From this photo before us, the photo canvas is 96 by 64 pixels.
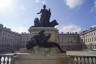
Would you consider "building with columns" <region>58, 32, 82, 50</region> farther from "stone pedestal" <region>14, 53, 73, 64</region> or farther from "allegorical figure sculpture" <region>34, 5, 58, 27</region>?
"stone pedestal" <region>14, 53, 73, 64</region>

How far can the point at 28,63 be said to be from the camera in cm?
948

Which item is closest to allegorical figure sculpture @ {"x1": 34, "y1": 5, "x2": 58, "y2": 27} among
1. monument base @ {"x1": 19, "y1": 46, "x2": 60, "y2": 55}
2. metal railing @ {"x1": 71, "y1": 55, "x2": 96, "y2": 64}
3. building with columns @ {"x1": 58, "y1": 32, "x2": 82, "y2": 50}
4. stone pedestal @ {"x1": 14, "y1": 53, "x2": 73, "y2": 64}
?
monument base @ {"x1": 19, "y1": 46, "x2": 60, "y2": 55}

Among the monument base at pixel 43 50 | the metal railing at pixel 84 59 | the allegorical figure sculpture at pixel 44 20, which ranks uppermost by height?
the allegorical figure sculpture at pixel 44 20

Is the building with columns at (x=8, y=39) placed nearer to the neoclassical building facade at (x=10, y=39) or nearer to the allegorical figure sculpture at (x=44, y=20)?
the neoclassical building facade at (x=10, y=39)

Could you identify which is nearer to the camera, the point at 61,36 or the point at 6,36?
the point at 6,36

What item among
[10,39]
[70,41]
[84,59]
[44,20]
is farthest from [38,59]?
[70,41]

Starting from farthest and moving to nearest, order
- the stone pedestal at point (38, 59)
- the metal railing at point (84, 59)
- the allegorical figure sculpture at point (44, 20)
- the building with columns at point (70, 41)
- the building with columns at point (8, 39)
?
the building with columns at point (70, 41)
the building with columns at point (8, 39)
the allegorical figure sculpture at point (44, 20)
the metal railing at point (84, 59)
the stone pedestal at point (38, 59)

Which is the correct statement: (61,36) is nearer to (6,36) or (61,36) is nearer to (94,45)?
(94,45)

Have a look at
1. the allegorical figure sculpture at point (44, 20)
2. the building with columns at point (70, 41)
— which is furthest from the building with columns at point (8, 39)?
the allegorical figure sculpture at point (44, 20)

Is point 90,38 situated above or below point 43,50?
above

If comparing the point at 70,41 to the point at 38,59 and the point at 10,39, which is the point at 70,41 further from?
the point at 38,59

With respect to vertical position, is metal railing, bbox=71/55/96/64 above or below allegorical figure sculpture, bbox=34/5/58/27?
below

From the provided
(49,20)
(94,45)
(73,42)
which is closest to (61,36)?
(73,42)

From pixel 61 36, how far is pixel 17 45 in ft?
89.4
